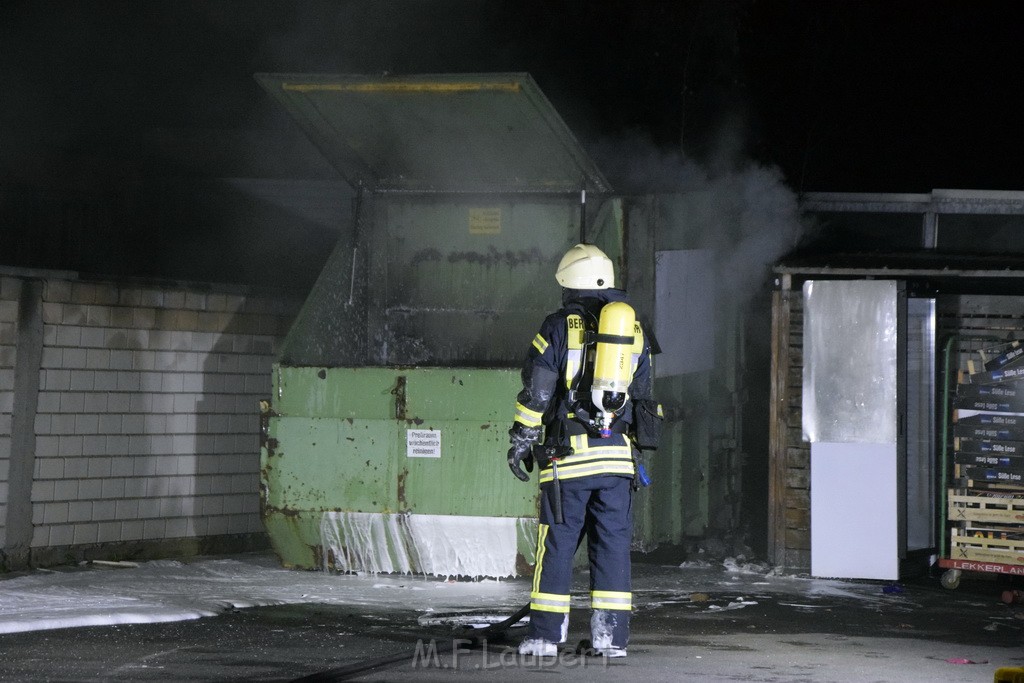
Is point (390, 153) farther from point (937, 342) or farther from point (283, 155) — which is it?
point (283, 155)

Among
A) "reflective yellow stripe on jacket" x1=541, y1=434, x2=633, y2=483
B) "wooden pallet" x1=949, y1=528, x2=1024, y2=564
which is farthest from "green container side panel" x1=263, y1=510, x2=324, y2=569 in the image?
"wooden pallet" x1=949, y1=528, x2=1024, y2=564

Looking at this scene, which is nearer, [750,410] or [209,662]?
[209,662]

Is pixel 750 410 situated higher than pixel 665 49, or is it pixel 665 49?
pixel 665 49

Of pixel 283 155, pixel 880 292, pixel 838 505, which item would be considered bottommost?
pixel 838 505

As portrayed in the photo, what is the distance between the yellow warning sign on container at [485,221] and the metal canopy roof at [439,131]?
18 cm

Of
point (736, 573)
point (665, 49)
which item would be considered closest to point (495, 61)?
point (665, 49)

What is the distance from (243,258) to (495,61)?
6.14 meters

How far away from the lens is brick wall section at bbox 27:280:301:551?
8125mm

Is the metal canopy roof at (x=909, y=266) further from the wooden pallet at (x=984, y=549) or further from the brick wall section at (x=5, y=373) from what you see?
the brick wall section at (x=5, y=373)

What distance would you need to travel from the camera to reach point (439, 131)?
8.04 meters

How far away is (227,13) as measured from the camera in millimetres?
15383

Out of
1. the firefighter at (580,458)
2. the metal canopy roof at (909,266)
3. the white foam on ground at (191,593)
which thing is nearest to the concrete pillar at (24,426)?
the white foam on ground at (191,593)

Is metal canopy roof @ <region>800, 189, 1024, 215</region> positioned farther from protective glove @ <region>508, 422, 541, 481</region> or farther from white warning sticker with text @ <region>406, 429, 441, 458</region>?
protective glove @ <region>508, 422, 541, 481</region>

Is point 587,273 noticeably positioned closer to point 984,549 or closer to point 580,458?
point 580,458
